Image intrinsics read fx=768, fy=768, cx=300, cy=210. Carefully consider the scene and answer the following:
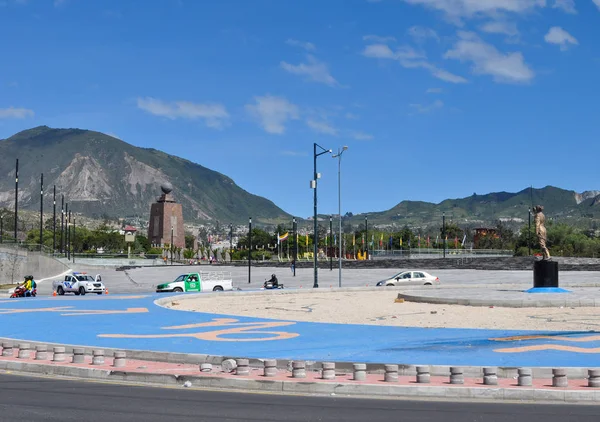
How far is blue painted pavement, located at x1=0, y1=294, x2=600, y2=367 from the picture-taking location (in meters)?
16.7

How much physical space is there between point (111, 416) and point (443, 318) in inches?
672

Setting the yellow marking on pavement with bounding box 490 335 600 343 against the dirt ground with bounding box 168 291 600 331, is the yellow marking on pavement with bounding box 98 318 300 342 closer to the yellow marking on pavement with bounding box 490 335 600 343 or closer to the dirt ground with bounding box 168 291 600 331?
the dirt ground with bounding box 168 291 600 331

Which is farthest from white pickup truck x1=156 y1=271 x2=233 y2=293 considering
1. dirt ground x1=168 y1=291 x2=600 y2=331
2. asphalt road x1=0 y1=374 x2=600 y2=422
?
asphalt road x1=0 y1=374 x2=600 y2=422

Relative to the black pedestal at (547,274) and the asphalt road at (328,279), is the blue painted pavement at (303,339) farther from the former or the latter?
the asphalt road at (328,279)

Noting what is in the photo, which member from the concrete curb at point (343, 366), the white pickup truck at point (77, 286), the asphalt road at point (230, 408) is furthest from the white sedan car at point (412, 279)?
the asphalt road at point (230, 408)

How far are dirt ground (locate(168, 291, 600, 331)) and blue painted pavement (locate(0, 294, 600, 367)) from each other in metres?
1.77

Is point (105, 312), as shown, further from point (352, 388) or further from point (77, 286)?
point (77, 286)

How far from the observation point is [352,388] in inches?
521

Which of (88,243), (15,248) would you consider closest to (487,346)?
(15,248)

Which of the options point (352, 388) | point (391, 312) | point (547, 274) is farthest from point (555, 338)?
point (547, 274)

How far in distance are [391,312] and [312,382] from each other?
1596cm

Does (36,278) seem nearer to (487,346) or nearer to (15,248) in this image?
(15,248)

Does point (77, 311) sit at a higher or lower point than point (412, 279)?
lower

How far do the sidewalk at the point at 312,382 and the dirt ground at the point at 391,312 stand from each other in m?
9.83
